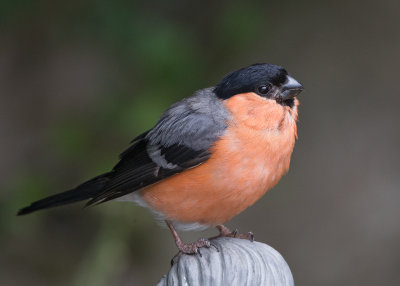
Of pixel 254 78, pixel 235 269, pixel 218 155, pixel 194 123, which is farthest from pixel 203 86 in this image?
pixel 235 269

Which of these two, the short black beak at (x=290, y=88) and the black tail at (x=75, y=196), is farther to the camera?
the black tail at (x=75, y=196)

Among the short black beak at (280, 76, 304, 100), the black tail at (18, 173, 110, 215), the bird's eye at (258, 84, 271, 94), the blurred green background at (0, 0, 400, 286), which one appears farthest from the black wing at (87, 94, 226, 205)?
the blurred green background at (0, 0, 400, 286)

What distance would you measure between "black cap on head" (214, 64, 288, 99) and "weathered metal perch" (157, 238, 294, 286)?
1076 millimetres

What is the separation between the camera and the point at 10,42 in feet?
18.7

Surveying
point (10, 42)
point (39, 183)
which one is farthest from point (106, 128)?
point (10, 42)

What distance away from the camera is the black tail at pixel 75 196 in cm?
371

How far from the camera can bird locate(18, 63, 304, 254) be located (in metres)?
3.22

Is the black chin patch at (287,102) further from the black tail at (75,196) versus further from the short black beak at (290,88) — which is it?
the black tail at (75,196)

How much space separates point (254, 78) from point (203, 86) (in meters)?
1.68

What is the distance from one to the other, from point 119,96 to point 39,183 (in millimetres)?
943

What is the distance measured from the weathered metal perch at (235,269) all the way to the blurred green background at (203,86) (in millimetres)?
2393

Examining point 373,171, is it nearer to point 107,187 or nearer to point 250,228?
point 250,228

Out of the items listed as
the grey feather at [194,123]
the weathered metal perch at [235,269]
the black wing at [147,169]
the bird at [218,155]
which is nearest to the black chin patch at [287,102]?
the bird at [218,155]

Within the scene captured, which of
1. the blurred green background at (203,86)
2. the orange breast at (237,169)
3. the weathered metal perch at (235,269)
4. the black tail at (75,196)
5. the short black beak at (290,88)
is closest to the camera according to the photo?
the weathered metal perch at (235,269)
